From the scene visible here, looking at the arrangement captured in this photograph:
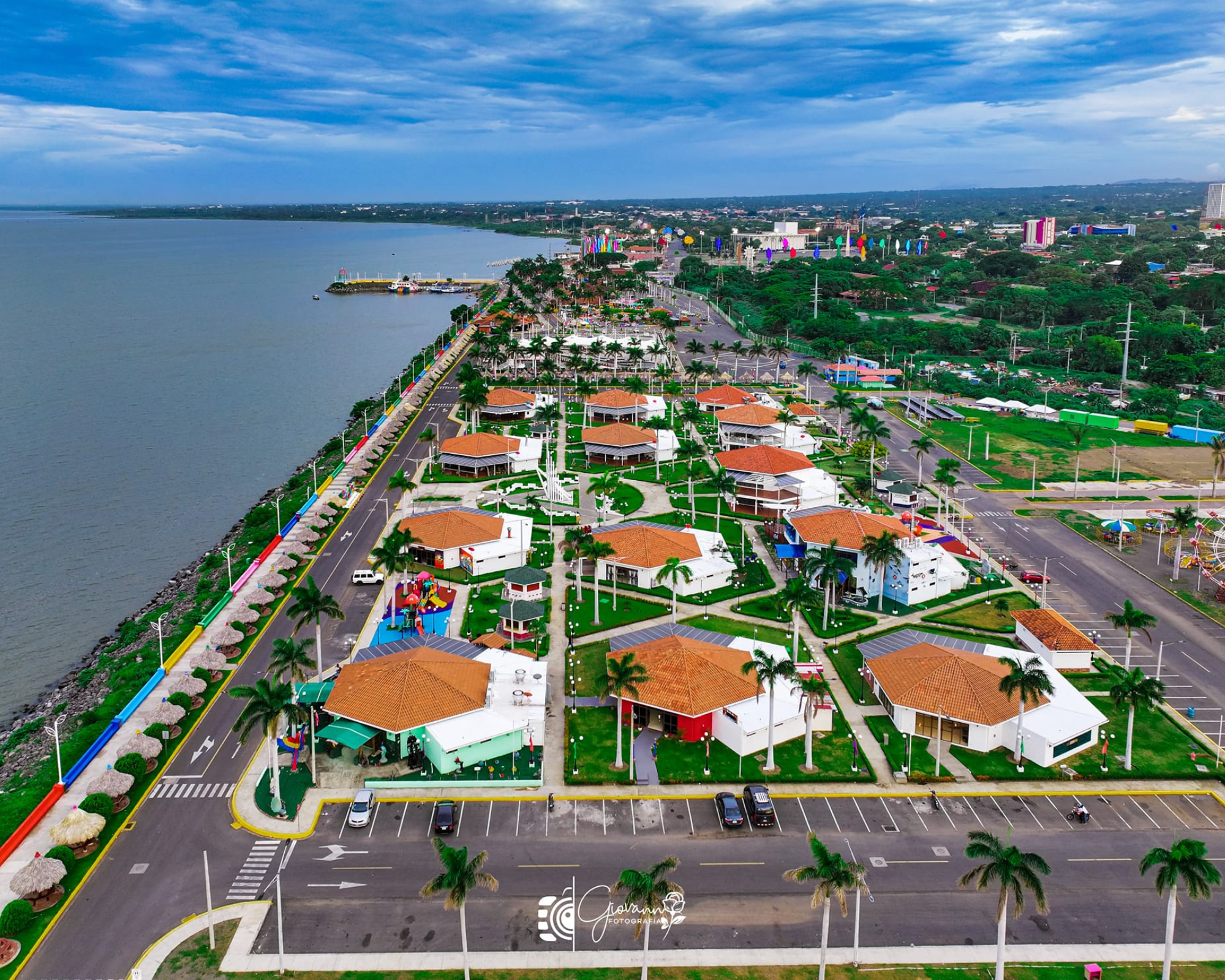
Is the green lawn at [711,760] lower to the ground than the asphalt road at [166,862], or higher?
lower

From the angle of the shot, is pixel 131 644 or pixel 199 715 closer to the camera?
pixel 199 715

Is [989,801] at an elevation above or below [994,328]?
below

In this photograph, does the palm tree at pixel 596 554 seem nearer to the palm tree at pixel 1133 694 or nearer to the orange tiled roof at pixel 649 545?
the orange tiled roof at pixel 649 545

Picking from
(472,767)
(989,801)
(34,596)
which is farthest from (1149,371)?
(34,596)

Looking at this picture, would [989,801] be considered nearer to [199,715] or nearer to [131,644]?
[199,715]

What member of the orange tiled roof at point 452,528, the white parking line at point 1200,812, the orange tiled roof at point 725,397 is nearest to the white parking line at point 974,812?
the white parking line at point 1200,812

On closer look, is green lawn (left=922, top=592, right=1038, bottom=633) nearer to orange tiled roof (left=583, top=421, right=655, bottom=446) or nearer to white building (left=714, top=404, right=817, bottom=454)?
white building (left=714, top=404, right=817, bottom=454)

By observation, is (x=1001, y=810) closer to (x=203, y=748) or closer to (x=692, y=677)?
(x=692, y=677)
